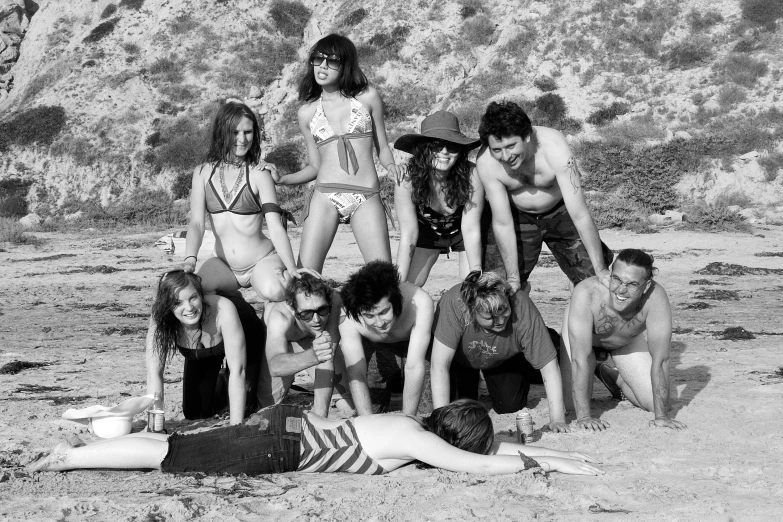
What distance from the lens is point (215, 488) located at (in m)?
4.46

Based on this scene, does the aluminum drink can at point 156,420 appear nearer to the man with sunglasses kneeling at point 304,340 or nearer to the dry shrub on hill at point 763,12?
the man with sunglasses kneeling at point 304,340

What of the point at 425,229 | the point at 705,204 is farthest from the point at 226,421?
the point at 705,204

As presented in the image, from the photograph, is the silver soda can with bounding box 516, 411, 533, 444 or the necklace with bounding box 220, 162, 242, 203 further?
the necklace with bounding box 220, 162, 242, 203

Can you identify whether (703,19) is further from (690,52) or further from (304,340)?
(304,340)

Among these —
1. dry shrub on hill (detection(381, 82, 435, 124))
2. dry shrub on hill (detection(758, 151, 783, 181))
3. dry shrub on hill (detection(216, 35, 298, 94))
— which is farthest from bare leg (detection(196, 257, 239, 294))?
dry shrub on hill (detection(216, 35, 298, 94))

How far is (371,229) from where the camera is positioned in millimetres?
6340

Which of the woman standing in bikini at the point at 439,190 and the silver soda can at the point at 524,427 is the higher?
the woman standing in bikini at the point at 439,190

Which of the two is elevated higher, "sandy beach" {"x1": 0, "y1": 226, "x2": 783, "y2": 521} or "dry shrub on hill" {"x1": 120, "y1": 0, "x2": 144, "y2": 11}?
"dry shrub on hill" {"x1": 120, "y1": 0, "x2": 144, "y2": 11}

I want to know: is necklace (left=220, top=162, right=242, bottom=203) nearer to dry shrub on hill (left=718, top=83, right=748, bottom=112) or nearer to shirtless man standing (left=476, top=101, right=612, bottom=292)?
shirtless man standing (left=476, top=101, right=612, bottom=292)

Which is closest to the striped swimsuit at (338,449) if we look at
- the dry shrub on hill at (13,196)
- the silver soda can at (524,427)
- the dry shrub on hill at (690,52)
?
the silver soda can at (524,427)

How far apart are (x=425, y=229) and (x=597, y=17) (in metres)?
28.1

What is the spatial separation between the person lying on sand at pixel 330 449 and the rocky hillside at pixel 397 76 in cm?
1874

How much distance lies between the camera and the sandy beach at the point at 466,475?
4094mm

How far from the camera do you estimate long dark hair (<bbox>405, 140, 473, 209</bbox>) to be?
594 centimetres
